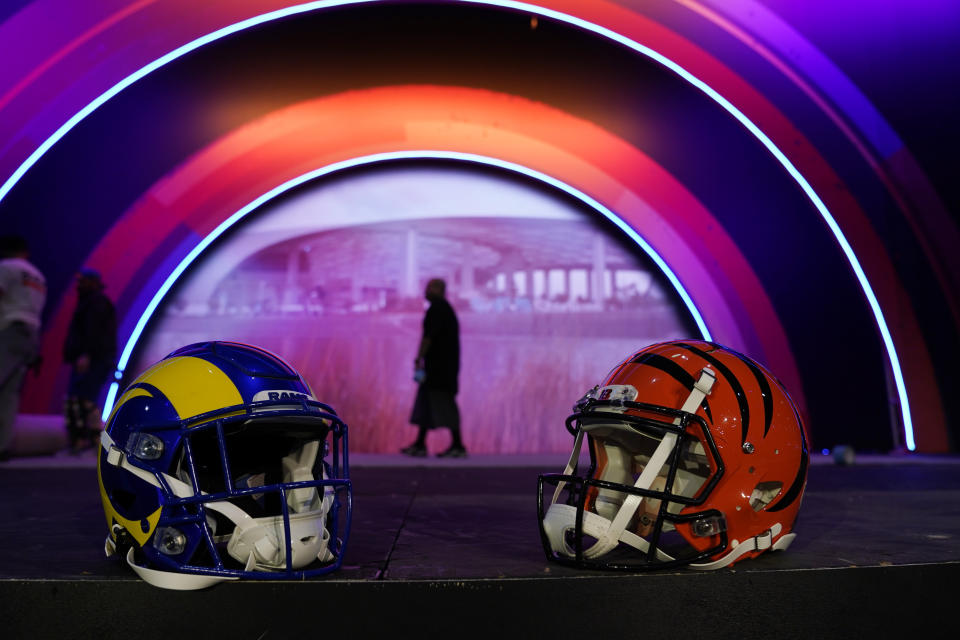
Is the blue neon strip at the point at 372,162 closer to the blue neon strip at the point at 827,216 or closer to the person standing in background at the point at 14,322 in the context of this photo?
the blue neon strip at the point at 827,216

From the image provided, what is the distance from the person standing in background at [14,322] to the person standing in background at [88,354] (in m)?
0.71

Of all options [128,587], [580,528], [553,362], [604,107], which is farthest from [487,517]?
[553,362]

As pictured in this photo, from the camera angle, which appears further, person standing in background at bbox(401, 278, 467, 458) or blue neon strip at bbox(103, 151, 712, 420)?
blue neon strip at bbox(103, 151, 712, 420)

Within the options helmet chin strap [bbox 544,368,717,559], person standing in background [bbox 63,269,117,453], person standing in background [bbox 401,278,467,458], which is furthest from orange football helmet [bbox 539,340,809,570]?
person standing in background [bbox 63,269,117,453]

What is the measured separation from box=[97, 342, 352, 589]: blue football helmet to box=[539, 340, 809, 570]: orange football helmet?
70 cm

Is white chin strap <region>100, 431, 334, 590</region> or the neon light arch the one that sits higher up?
the neon light arch

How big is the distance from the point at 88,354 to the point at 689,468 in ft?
21.1

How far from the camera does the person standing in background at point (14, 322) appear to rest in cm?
652

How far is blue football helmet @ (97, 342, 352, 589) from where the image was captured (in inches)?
88.4

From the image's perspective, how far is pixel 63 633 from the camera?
223cm

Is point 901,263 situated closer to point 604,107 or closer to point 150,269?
point 604,107

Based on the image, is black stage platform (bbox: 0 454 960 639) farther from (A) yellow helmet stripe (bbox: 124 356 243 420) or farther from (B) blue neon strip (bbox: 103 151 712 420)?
(B) blue neon strip (bbox: 103 151 712 420)

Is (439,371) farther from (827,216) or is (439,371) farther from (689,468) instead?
(689,468)

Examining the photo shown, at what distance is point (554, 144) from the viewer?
346 inches
